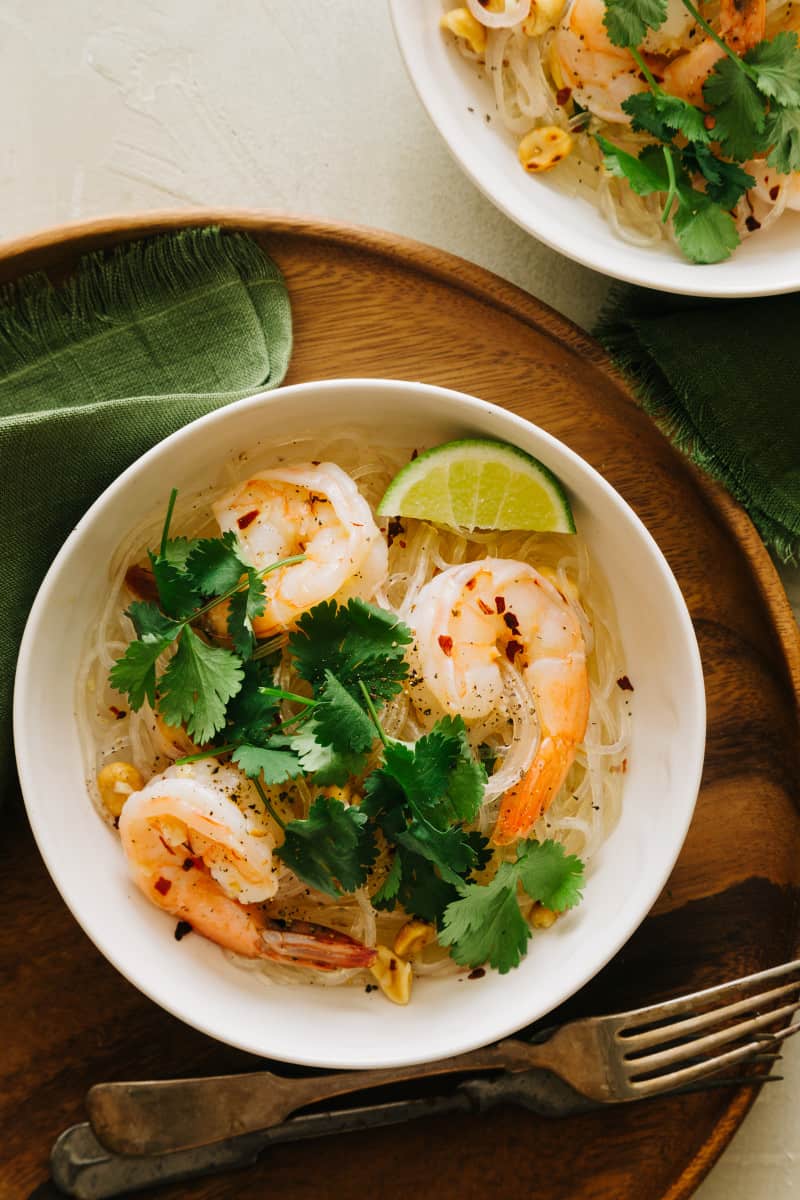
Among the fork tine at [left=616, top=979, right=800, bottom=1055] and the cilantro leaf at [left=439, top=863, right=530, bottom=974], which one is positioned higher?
the cilantro leaf at [left=439, top=863, right=530, bottom=974]

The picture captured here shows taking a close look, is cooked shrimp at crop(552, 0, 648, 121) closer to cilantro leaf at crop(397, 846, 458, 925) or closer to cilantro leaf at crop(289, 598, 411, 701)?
cilantro leaf at crop(289, 598, 411, 701)

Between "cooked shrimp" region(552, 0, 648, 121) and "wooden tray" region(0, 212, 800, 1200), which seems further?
"cooked shrimp" region(552, 0, 648, 121)

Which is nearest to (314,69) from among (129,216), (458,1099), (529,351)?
(129,216)

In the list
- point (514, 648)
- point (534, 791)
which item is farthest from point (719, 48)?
point (534, 791)

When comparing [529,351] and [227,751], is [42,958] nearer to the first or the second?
[227,751]

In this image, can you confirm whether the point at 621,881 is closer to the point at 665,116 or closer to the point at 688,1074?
the point at 688,1074

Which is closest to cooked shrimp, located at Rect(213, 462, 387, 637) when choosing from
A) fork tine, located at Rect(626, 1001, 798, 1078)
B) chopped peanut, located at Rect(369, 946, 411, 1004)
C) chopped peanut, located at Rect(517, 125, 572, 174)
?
chopped peanut, located at Rect(369, 946, 411, 1004)

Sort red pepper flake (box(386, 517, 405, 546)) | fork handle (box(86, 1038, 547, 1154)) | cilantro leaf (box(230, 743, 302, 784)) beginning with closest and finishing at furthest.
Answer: cilantro leaf (box(230, 743, 302, 784))
fork handle (box(86, 1038, 547, 1154))
red pepper flake (box(386, 517, 405, 546))
